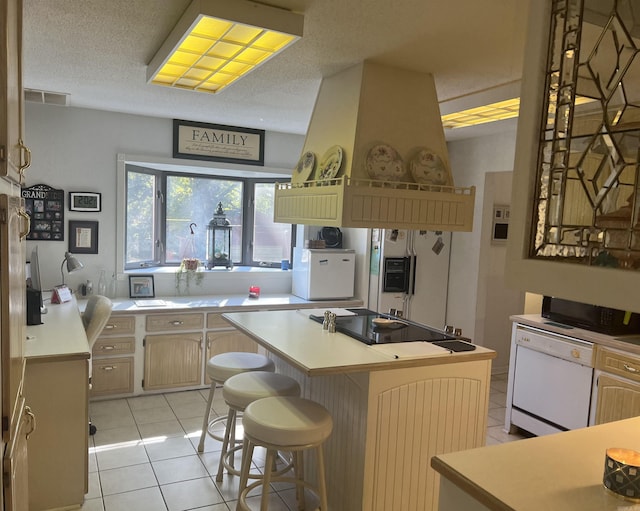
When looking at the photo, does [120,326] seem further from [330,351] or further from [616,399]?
[616,399]

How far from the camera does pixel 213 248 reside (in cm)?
541

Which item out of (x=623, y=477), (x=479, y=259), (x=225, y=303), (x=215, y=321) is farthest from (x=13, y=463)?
(x=479, y=259)

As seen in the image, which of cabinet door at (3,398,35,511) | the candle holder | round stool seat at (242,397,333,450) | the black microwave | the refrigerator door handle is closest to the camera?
cabinet door at (3,398,35,511)

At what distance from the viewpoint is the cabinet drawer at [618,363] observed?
3.11 meters

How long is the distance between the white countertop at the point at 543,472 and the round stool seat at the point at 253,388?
1.23 metres

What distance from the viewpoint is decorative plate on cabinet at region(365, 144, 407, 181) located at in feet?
8.94

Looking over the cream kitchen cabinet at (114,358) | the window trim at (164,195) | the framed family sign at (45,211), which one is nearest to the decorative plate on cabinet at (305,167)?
the window trim at (164,195)

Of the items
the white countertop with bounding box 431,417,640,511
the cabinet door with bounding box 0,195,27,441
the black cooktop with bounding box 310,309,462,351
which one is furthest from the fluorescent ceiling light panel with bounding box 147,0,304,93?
the white countertop with bounding box 431,417,640,511

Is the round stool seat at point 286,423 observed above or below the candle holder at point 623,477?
below

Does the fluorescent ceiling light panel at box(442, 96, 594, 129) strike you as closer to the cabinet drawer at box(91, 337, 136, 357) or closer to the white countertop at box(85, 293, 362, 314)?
the white countertop at box(85, 293, 362, 314)

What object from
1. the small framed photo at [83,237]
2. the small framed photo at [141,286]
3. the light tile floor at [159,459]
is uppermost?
the small framed photo at [83,237]

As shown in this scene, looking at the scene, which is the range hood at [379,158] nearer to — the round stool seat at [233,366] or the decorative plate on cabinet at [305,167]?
the decorative plate on cabinet at [305,167]

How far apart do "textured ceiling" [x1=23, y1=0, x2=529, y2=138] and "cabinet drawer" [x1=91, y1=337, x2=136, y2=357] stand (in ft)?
6.55

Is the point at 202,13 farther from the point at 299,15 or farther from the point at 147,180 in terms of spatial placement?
the point at 147,180
